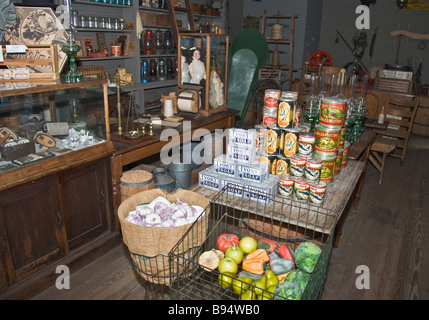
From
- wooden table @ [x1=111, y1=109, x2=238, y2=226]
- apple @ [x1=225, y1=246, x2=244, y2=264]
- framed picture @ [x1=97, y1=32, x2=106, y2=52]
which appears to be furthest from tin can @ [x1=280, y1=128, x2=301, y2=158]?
framed picture @ [x1=97, y1=32, x2=106, y2=52]

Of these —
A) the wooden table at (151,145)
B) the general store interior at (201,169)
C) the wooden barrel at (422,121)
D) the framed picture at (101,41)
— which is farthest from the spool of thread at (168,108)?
the wooden barrel at (422,121)

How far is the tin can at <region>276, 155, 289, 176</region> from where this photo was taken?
231 cm

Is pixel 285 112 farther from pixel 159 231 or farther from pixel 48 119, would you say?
pixel 48 119

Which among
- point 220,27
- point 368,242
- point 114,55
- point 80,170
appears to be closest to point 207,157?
point 80,170

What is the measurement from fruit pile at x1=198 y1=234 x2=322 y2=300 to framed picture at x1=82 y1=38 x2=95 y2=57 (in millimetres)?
4086

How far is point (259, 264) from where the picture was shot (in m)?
1.75

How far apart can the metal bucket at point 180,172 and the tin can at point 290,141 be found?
1215 millimetres

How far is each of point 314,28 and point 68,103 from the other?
7615 mm

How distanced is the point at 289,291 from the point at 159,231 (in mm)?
753

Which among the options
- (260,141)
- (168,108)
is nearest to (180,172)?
(168,108)

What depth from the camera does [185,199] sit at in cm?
224

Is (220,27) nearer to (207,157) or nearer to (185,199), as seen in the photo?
(207,157)

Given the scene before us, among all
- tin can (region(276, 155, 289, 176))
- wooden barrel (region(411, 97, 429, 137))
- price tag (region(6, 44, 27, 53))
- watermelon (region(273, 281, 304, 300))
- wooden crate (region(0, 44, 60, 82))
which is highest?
price tag (region(6, 44, 27, 53))

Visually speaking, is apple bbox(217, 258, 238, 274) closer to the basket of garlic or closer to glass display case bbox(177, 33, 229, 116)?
the basket of garlic
